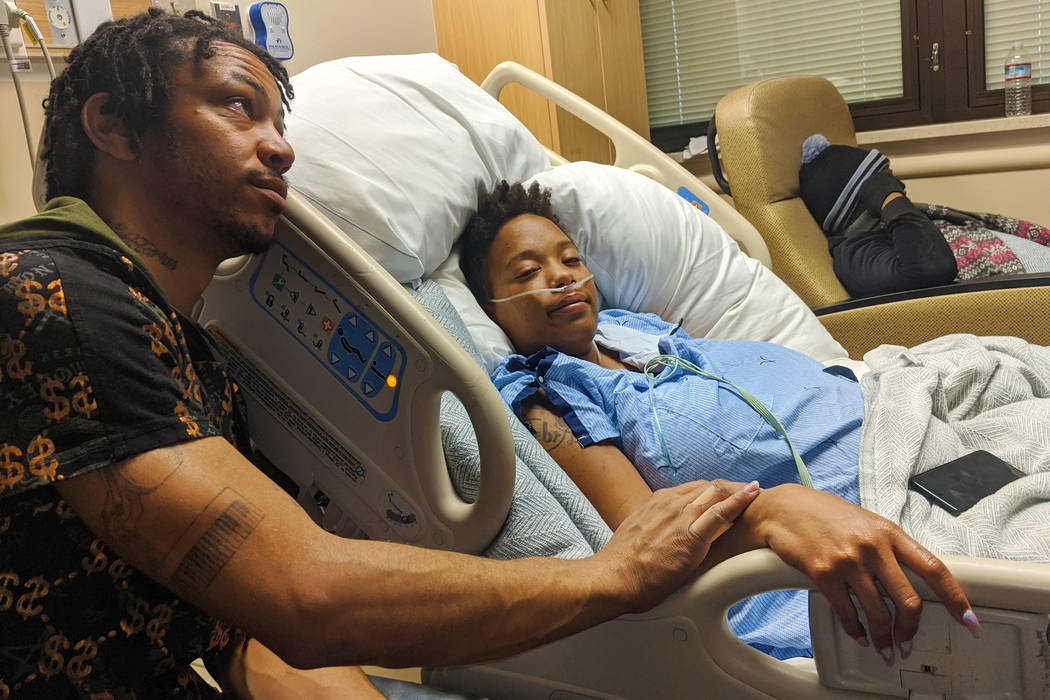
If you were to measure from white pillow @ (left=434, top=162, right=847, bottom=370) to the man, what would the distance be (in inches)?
44.1

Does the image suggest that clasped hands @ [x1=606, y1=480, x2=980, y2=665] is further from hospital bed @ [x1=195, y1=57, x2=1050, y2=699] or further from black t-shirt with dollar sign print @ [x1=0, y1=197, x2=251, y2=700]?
black t-shirt with dollar sign print @ [x1=0, y1=197, x2=251, y2=700]

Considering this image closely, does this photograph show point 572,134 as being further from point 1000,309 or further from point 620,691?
point 620,691

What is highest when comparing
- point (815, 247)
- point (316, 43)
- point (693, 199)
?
point (316, 43)

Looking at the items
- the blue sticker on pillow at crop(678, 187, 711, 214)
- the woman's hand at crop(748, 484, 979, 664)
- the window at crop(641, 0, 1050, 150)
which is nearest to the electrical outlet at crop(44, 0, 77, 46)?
the blue sticker on pillow at crop(678, 187, 711, 214)

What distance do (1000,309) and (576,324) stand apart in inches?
50.9

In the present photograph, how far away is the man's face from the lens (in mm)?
1033

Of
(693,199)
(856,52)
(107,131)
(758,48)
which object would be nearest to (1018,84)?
(856,52)

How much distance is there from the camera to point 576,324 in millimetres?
1729

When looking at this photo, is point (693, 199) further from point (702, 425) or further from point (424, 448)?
point (424, 448)

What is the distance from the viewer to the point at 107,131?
3.36 ft

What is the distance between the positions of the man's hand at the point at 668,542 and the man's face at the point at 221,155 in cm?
62

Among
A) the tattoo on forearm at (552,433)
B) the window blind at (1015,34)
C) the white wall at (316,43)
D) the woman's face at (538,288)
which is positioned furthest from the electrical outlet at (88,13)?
the window blind at (1015,34)

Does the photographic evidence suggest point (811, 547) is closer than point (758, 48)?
Yes

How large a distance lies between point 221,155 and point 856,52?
162 inches
